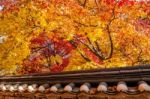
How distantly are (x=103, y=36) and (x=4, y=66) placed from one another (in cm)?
735

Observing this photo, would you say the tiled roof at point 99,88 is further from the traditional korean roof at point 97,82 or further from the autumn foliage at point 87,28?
the autumn foliage at point 87,28

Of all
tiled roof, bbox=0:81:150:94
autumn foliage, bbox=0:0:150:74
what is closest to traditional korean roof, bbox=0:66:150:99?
tiled roof, bbox=0:81:150:94

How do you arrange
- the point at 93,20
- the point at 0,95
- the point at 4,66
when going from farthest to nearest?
the point at 4,66, the point at 93,20, the point at 0,95

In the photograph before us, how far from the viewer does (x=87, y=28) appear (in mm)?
14070

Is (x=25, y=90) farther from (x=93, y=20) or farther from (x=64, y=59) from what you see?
(x=64, y=59)

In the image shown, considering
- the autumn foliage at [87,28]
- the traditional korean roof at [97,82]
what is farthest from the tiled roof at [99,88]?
the autumn foliage at [87,28]

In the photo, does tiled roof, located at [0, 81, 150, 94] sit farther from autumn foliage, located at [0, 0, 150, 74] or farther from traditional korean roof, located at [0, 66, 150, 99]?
autumn foliage, located at [0, 0, 150, 74]

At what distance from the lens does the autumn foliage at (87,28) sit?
14.4 meters

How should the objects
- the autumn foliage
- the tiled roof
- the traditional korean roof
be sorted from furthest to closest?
the autumn foliage < the traditional korean roof < the tiled roof

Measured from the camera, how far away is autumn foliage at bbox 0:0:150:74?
14414 mm

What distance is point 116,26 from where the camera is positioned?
1469 cm

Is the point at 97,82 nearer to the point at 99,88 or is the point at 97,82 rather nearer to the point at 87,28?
the point at 99,88

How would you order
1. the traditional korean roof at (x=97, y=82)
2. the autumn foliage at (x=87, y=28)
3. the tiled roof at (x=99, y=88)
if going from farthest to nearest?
1. the autumn foliage at (x=87, y=28)
2. the traditional korean roof at (x=97, y=82)
3. the tiled roof at (x=99, y=88)

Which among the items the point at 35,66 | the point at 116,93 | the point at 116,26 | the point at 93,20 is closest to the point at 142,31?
the point at 116,26
